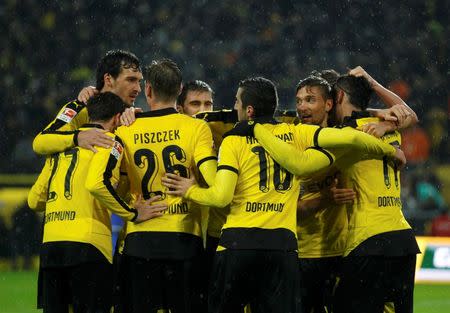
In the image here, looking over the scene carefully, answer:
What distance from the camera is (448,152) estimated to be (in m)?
18.2

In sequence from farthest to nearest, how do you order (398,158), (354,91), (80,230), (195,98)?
1. (195,98)
2. (354,91)
3. (398,158)
4. (80,230)

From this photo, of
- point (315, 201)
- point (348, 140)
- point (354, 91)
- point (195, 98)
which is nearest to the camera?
point (348, 140)

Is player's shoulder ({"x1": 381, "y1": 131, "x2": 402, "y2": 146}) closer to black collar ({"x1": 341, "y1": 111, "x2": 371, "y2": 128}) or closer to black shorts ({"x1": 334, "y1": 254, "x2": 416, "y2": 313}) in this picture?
black collar ({"x1": 341, "y1": 111, "x2": 371, "y2": 128})

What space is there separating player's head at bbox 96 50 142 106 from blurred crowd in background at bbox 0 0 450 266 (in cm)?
1119

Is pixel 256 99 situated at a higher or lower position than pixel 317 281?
higher

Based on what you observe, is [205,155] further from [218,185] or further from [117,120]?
[117,120]

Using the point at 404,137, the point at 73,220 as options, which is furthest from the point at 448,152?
the point at 73,220

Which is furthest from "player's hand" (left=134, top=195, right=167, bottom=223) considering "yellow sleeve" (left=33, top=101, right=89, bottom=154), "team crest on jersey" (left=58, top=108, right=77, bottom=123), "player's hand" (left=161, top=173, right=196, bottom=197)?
"team crest on jersey" (left=58, top=108, right=77, bottom=123)

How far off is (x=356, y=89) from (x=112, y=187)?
174 cm

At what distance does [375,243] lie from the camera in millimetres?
5848

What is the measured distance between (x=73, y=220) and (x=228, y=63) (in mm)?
13718

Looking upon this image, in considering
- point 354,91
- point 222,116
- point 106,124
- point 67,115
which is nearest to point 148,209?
point 106,124

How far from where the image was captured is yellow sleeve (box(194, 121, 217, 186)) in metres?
5.58

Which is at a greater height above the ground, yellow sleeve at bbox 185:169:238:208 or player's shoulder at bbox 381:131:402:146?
player's shoulder at bbox 381:131:402:146
